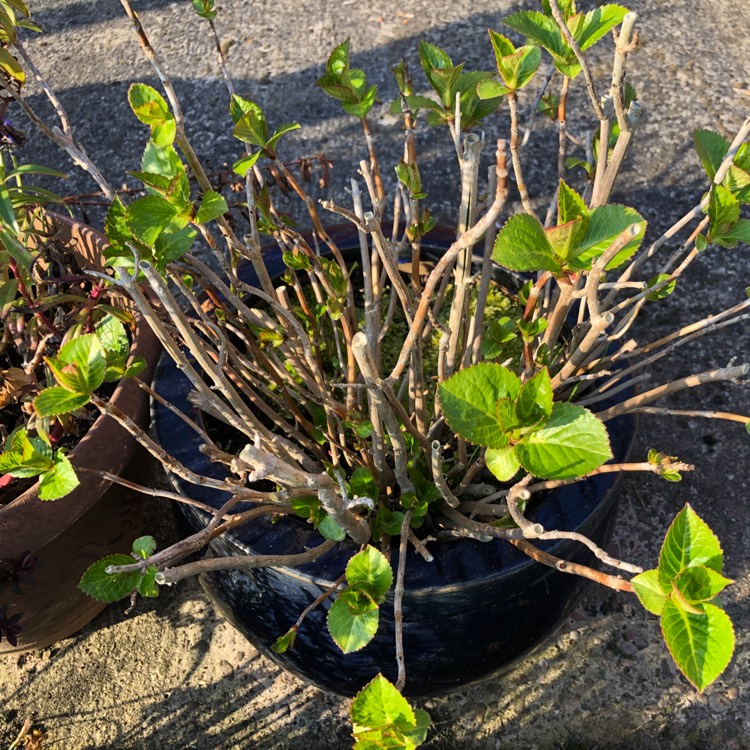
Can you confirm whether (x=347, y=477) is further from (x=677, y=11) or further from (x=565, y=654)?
(x=677, y=11)

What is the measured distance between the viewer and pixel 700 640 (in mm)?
537

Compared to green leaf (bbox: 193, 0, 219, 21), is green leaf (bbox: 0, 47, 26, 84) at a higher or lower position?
higher

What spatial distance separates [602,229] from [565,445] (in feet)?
0.62

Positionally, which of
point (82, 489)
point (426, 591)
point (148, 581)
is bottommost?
point (426, 591)

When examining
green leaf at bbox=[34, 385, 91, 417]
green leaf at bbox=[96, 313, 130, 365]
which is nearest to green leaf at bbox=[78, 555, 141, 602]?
green leaf at bbox=[34, 385, 91, 417]

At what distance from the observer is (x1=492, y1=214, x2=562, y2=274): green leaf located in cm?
62

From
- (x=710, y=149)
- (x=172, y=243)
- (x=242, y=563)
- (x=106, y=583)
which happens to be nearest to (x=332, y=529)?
(x=242, y=563)

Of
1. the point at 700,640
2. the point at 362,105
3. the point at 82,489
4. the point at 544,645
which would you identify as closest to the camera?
the point at 700,640

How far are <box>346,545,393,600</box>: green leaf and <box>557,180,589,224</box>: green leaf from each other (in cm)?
34

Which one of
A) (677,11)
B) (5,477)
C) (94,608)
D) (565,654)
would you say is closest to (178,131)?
(5,477)

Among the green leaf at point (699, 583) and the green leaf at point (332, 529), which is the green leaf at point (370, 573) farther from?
the green leaf at point (699, 583)

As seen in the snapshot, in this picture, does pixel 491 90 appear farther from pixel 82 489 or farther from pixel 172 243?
pixel 82 489

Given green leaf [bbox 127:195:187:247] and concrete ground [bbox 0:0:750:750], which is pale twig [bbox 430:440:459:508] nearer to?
green leaf [bbox 127:195:187:247]

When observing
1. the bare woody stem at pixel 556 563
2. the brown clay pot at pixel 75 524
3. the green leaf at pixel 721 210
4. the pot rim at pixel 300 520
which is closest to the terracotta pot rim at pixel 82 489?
the brown clay pot at pixel 75 524
